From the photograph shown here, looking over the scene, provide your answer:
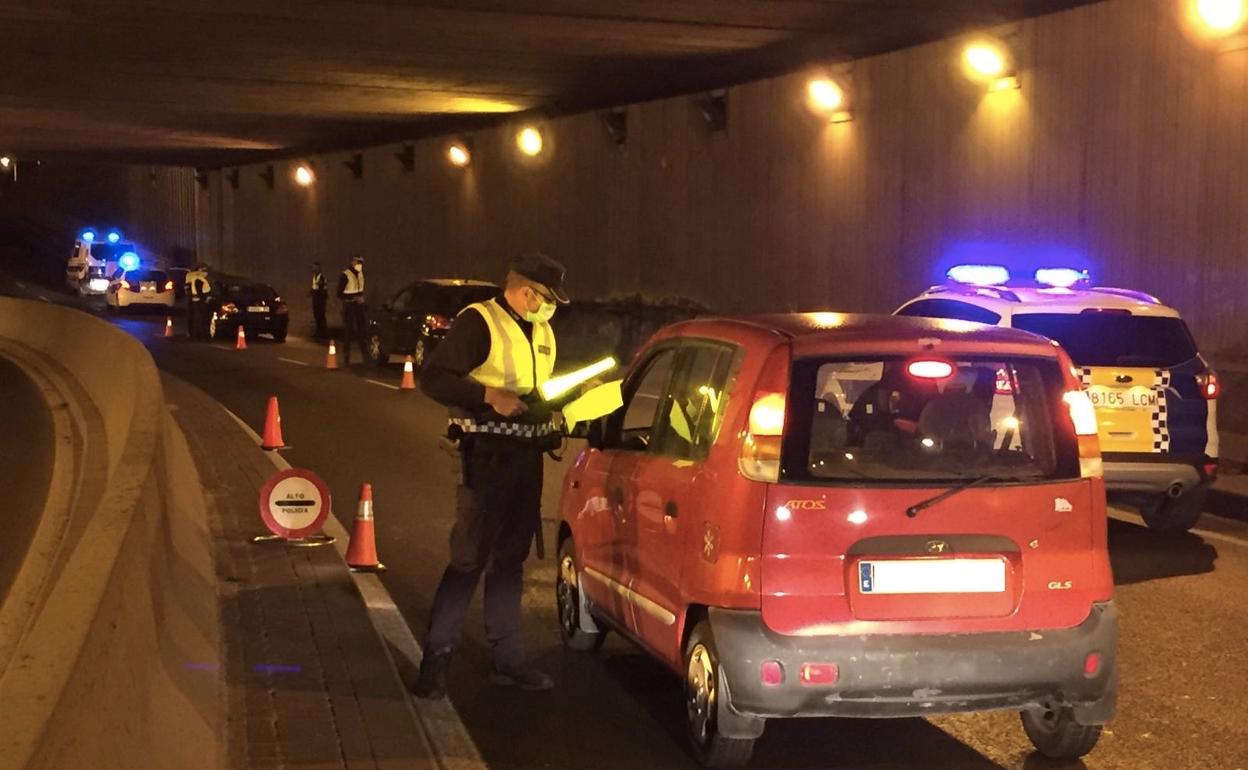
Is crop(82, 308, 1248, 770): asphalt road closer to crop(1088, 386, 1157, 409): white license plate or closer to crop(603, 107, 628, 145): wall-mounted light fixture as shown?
crop(1088, 386, 1157, 409): white license plate

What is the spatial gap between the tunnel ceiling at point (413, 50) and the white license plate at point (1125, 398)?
7403 millimetres

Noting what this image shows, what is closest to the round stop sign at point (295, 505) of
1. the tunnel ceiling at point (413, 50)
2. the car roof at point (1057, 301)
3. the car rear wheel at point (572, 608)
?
the car rear wheel at point (572, 608)

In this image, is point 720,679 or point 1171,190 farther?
point 1171,190

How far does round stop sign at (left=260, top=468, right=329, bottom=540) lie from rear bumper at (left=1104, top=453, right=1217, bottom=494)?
4.93m

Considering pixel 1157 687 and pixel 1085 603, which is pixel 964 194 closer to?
pixel 1157 687

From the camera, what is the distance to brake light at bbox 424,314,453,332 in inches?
978

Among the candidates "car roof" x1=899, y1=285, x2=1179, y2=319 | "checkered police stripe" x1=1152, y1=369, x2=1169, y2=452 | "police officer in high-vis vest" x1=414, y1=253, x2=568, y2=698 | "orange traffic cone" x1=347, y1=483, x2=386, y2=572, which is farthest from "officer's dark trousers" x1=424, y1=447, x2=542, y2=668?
"checkered police stripe" x1=1152, y1=369, x2=1169, y2=452

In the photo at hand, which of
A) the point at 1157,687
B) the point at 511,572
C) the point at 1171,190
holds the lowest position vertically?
the point at 1157,687

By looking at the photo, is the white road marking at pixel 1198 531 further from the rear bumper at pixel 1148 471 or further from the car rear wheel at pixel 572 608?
the car rear wheel at pixel 572 608

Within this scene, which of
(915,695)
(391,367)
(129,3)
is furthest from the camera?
(391,367)

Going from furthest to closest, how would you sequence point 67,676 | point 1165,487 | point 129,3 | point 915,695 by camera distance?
1. point 129,3
2. point 1165,487
3. point 915,695
4. point 67,676

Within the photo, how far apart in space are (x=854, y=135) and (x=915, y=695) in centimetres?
1621

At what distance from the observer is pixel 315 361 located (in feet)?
92.6

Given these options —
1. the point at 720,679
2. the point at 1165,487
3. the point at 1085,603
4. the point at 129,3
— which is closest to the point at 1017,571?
the point at 1085,603
